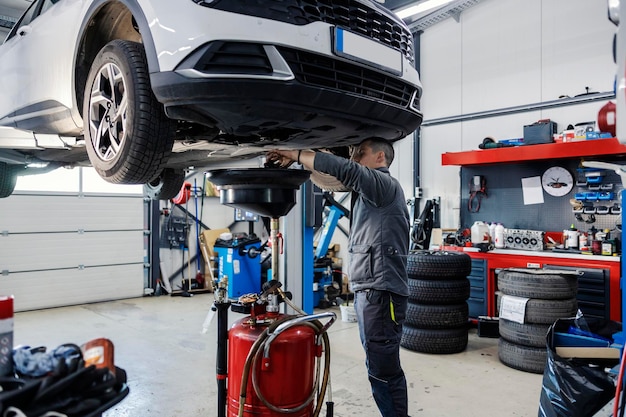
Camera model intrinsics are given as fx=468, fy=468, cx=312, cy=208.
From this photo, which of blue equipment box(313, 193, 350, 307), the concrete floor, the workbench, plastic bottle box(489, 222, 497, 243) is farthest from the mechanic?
blue equipment box(313, 193, 350, 307)

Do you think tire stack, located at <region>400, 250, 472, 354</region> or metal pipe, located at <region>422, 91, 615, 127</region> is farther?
metal pipe, located at <region>422, 91, 615, 127</region>

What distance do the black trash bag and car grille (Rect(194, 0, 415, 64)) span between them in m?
1.41

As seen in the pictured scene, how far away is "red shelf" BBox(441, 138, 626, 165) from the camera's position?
4266 mm

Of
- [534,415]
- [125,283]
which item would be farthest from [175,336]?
[534,415]

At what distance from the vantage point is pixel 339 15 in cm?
160

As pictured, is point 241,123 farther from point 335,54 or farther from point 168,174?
point 168,174

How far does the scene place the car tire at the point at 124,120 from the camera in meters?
1.56

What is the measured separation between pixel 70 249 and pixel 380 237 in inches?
219

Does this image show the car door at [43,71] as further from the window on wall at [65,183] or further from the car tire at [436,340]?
the window on wall at [65,183]

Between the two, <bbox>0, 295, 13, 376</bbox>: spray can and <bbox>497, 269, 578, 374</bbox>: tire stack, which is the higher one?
<bbox>0, 295, 13, 376</bbox>: spray can

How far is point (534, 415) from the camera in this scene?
8.96 ft

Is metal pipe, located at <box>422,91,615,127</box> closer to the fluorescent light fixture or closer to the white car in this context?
the fluorescent light fixture

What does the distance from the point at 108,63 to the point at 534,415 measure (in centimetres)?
286

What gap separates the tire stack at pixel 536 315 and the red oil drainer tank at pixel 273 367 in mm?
2208
